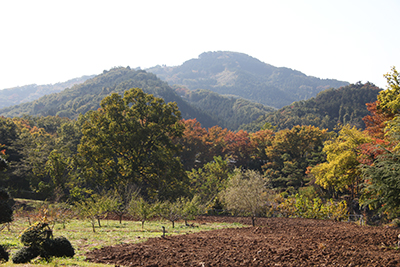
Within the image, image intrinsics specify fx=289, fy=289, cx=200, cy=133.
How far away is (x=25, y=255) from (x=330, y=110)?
11680 centimetres

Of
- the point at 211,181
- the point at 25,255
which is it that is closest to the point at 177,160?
the point at 211,181

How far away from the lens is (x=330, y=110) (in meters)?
110

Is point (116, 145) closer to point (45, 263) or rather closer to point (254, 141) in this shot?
point (45, 263)

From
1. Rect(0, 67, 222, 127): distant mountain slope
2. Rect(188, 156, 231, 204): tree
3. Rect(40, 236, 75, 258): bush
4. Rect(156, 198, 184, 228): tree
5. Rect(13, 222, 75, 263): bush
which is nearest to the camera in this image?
Rect(13, 222, 75, 263): bush

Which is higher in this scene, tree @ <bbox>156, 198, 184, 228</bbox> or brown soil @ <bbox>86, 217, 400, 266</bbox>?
brown soil @ <bbox>86, 217, 400, 266</bbox>

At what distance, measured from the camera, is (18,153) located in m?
39.0

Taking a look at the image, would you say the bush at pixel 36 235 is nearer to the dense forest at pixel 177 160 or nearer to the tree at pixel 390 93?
the dense forest at pixel 177 160

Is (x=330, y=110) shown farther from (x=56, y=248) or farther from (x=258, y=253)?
(x=56, y=248)

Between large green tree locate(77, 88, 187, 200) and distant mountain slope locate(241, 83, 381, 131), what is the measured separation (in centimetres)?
7119

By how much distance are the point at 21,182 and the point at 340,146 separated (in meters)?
38.1

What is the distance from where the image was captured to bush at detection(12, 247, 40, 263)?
8.06 m

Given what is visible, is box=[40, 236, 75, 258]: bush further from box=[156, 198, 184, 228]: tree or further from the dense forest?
box=[156, 198, 184, 228]: tree

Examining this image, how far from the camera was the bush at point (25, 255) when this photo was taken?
8.06 m

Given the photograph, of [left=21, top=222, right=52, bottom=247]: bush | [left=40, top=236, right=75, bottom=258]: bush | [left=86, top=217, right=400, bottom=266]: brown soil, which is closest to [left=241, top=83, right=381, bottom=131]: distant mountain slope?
Answer: [left=86, top=217, right=400, bottom=266]: brown soil
